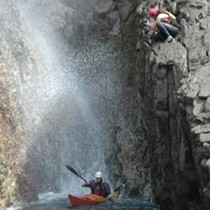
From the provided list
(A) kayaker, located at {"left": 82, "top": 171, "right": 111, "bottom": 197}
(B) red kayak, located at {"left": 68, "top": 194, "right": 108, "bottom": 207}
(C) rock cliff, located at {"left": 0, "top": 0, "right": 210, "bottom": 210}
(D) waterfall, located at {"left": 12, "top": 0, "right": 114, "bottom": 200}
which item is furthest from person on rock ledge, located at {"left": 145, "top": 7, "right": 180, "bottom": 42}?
(D) waterfall, located at {"left": 12, "top": 0, "right": 114, "bottom": 200}

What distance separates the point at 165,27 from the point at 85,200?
311 inches

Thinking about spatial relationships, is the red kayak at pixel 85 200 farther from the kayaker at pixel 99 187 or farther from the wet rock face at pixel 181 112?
the wet rock face at pixel 181 112

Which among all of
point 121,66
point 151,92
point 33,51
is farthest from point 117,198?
point 33,51

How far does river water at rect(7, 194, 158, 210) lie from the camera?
21656 mm

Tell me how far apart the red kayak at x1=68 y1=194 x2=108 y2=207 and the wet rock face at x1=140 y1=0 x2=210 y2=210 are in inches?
94.8

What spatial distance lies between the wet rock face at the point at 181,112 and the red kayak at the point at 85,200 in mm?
2409

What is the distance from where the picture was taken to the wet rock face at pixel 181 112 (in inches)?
649

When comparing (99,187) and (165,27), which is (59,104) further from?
(165,27)

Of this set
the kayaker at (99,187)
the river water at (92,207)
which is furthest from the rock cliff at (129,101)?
the kayaker at (99,187)

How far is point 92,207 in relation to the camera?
21656 millimetres

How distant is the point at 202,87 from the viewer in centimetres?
1742

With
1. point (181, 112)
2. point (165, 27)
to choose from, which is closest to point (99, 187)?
point (181, 112)

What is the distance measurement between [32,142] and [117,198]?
4899 mm

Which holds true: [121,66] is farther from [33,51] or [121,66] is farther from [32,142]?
[32,142]
